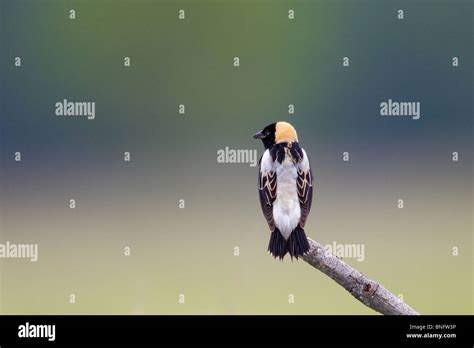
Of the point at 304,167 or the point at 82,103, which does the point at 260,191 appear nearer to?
the point at 304,167

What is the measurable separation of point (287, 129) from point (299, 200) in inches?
34.3

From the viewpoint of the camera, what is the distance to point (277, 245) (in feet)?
18.3

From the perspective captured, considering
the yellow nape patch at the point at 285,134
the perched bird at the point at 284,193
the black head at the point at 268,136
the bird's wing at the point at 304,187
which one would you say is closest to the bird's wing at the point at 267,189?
the perched bird at the point at 284,193

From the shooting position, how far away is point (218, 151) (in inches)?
363

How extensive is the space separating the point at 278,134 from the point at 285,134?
81 millimetres

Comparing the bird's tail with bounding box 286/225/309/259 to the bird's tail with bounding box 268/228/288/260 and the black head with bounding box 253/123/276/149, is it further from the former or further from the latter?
the black head with bounding box 253/123/276/149

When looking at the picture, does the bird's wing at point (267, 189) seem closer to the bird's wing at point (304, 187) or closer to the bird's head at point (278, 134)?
the bird's wing at point (304, 187)

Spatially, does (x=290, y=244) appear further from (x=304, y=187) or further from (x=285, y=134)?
(x=285, y=134)

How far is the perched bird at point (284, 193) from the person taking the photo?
5562 millimetres

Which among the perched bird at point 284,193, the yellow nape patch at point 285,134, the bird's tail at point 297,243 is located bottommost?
the bird's tail at point 297,243

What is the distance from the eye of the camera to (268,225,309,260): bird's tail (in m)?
5.14

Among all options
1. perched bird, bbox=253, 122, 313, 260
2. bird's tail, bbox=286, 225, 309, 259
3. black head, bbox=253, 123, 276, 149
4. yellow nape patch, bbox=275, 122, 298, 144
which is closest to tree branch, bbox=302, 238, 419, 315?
bird's tail, bbox=286, 225, 309, 259

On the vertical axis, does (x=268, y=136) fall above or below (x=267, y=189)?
above

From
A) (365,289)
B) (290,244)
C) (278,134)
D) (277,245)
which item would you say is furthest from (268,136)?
(365,289)
